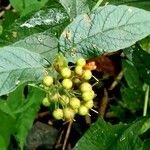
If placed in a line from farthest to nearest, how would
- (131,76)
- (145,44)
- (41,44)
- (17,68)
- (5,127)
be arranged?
1. (131,76)
2. (5,127)
3. (145,44)
4. (41,44)
5. (17,68)

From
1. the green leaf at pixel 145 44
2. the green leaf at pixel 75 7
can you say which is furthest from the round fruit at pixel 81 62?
the green leaf at pixel 145 44

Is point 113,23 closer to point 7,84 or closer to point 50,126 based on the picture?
point 7,84

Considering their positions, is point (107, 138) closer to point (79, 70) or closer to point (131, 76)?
point (79, 70)

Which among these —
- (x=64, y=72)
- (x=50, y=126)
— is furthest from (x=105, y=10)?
(x=50, y=126)

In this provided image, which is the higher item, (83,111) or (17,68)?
(17,68)

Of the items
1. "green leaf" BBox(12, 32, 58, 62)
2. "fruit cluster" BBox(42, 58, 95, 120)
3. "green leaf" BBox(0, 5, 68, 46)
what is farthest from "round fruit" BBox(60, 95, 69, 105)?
"green leaf" BBox(0, 5, 68, 46)

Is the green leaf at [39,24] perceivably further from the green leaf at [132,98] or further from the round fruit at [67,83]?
the green leaf at [132,98]

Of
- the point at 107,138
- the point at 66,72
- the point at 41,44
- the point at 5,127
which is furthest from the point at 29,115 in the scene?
the point at 66,72

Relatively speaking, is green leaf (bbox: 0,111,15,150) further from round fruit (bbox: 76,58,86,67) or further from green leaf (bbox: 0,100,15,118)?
round fruit (bbox: 76,58,86,67)
